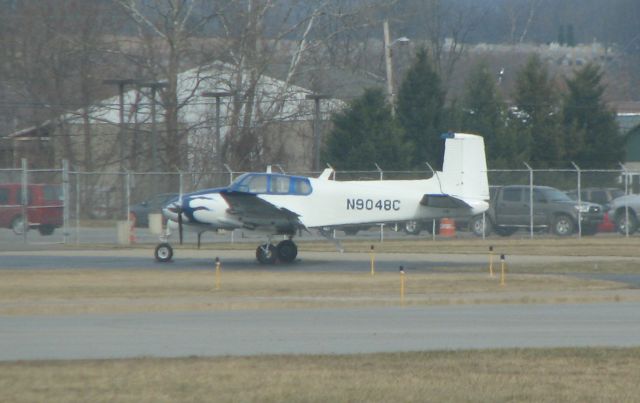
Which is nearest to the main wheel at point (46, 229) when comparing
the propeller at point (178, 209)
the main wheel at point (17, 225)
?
the main wheel at point (17, 225)

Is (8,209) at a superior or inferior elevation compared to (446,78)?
inferior

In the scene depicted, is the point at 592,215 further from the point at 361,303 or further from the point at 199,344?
the point at 199,344

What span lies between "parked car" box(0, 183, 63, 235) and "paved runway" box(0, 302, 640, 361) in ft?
69.7

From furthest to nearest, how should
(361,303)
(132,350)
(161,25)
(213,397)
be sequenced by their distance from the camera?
(161,25), (361,303), (132,350), (213,397)

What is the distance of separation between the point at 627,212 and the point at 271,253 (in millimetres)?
16645

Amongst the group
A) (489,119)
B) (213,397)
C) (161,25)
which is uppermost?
(161,25)

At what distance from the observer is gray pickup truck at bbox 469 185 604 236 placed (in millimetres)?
38344

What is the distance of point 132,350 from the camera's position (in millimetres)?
13055

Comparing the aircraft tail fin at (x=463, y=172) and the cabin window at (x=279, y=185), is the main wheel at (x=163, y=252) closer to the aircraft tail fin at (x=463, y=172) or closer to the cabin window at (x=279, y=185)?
the cabin window at (x=279, y=185)

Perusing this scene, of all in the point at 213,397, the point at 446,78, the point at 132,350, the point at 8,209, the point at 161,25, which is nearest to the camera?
the point at 213,397

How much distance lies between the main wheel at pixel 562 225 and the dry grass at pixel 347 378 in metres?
26.1

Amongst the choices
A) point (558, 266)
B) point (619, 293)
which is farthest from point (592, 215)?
point (619, 293)

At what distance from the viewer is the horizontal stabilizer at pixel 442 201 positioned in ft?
88.5

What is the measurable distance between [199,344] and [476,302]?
6.37m
